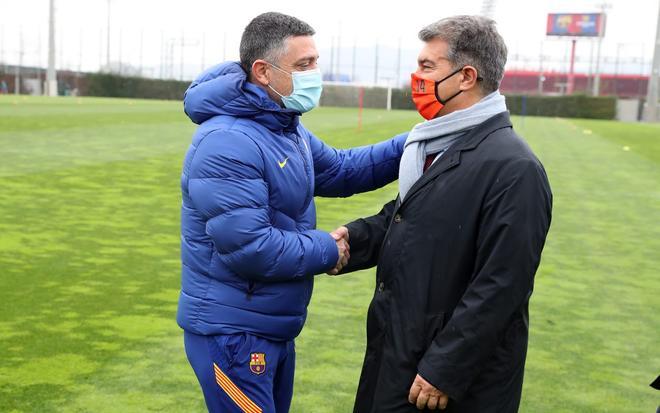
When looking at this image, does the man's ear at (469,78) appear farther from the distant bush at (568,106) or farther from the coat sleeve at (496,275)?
the distant bush at (568,106)

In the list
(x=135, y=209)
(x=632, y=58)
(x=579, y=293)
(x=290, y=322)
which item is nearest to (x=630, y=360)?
(x=579, y=293)

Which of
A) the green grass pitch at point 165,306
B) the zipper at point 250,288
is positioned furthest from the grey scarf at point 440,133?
the green grass pitch at point 165,306

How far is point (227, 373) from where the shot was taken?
3010 millimetres

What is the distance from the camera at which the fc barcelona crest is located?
3.01 m

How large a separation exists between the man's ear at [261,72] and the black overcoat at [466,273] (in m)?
0.64

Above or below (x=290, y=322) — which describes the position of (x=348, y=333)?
below

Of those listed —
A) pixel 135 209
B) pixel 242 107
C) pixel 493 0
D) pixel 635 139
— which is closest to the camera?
pixel 242 107

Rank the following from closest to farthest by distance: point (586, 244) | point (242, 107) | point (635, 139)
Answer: point (242, 107), point (586, 244), point (635, 139)

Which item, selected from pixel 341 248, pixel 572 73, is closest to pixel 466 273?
pixel 341 248

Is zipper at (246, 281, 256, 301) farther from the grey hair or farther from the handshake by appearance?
the grey hair

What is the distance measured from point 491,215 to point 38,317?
4.14 metres

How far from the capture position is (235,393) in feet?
9.88

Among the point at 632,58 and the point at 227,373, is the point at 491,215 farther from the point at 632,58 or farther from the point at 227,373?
the point at 632,58

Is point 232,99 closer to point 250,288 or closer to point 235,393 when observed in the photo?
point 250,288
